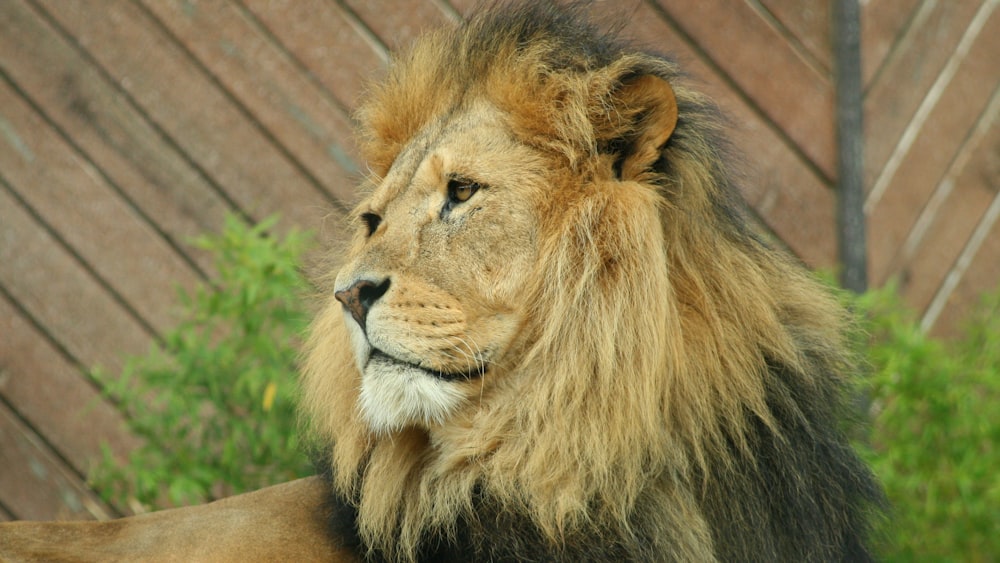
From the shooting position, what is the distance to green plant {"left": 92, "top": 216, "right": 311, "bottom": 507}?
11.3 feet

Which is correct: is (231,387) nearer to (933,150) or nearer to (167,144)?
(167,144)

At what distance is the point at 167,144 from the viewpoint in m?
4.12

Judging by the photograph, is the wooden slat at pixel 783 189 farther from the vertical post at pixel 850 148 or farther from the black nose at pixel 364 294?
the black nose at pixel 364 294

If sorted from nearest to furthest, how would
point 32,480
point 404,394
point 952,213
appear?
1. point 404,394
2. point 32,480
3. point 952,213

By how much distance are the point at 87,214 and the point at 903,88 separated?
3.26 meters

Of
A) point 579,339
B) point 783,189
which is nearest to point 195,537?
point 579,339

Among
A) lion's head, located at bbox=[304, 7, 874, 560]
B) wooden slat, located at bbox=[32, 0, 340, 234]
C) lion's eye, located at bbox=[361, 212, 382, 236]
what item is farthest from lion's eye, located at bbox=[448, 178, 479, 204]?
wooden slat, located at bbox=[32, 0, 340, 234]

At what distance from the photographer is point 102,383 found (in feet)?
13.0

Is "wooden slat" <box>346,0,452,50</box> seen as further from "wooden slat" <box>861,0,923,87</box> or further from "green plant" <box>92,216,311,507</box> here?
"wooden slat" <box>861,0,923,87</box>

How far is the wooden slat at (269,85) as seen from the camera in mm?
4098

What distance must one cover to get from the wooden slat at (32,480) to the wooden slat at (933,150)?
3.24 meters

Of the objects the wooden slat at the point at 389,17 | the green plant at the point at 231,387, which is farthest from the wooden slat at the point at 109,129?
the wooden slat at the point at 389,17

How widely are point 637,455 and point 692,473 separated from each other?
0.15 metres

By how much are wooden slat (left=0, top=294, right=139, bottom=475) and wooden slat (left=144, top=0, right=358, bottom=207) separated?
1.14m
